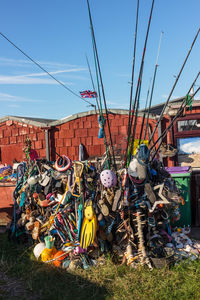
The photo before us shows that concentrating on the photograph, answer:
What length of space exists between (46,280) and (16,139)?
31.5ft

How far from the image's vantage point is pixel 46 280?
4.23 m

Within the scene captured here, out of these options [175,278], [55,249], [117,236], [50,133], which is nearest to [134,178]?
[117,236]

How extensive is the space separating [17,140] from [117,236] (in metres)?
9.37

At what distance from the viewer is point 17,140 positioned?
1305 centimetres

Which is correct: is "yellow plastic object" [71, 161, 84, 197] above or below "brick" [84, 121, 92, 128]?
below

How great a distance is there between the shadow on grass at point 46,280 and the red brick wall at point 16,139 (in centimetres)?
745

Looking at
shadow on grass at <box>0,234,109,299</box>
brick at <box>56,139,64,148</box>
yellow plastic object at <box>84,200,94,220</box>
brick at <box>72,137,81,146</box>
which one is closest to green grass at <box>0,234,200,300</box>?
shadow on grass at <box>0,234,109,299</box>

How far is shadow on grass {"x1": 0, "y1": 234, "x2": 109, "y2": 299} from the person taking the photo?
385 centimetres

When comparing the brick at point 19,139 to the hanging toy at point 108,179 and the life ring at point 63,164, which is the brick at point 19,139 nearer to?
the life ring at point 63,164

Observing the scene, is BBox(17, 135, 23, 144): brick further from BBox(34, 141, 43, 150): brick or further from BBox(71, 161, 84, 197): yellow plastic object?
BBox(71, 161, 84, 197): yellow plastic object

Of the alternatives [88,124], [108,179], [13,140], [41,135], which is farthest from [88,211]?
[13,140]

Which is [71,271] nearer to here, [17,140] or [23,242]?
[23,242]

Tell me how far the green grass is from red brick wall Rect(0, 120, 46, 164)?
8014 millimetres

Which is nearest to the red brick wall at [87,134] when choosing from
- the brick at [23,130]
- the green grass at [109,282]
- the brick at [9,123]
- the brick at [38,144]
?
the brick at [38,144]
